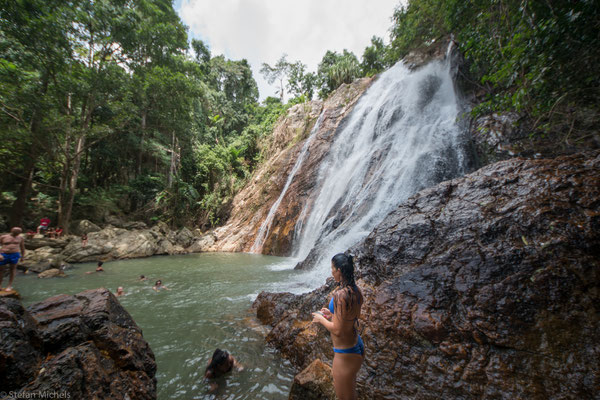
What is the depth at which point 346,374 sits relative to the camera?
2.07 meters

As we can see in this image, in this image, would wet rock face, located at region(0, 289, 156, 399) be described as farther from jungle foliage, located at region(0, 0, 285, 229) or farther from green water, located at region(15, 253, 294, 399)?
jungle foliage, located at region(0, 0, 285, 229)

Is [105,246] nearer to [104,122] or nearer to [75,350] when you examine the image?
[104,122]

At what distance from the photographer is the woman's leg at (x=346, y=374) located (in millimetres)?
2041

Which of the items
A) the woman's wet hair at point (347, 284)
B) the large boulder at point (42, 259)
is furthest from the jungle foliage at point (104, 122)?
the woman's wet hair at point (347, 284)

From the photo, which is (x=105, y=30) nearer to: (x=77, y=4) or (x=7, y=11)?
(x=77, y=4)

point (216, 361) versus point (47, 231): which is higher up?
point (216, 361)

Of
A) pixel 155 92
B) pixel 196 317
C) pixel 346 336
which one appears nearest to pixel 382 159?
pixel 196 317

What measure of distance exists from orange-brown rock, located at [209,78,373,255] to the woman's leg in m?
11.4

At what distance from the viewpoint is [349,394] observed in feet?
6.68

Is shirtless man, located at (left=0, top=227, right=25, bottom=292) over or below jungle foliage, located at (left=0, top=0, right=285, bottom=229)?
below

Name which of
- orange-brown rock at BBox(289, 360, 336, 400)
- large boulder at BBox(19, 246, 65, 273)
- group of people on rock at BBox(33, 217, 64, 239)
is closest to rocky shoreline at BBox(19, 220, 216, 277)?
large boulder at BBox(19, 246, 65, 273)

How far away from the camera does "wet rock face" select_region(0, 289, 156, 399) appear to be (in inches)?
72.9

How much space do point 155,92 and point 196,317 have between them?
1810 cm

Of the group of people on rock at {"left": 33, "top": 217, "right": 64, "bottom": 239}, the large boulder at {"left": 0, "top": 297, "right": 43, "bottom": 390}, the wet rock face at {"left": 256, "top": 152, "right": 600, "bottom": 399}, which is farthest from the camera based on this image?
the group of people on rock at {"left": 33, "top": 217, "right": 64, "bottom": 239}
